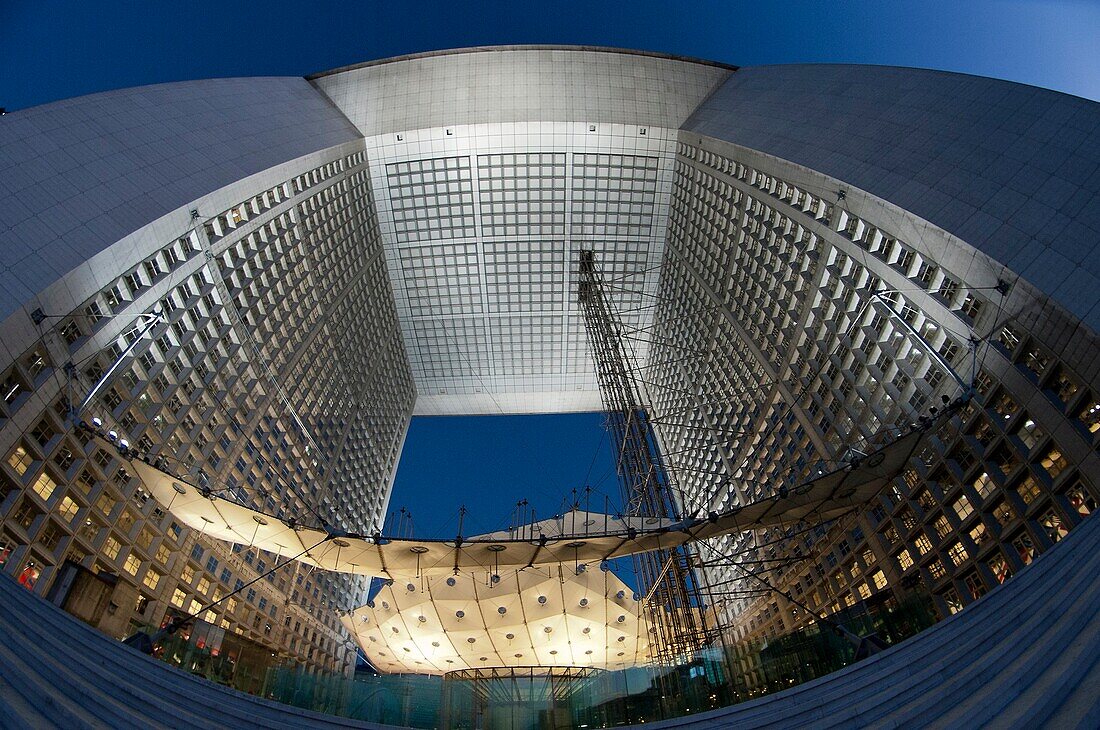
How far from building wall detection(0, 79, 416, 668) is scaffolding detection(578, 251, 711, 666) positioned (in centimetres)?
1829

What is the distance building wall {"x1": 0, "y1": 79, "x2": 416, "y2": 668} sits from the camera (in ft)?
72.3

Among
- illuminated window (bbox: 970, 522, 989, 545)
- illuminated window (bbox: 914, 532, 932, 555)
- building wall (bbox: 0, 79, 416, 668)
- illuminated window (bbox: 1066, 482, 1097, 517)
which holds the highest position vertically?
building wall (bbox: 0, 79, 416, 668)

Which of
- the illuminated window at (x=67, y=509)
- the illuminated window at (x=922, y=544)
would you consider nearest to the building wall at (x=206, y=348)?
the illuminated window at (x=67, y=509)

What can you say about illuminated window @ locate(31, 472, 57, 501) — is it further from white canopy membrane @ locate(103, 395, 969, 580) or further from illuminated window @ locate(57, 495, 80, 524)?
white canopy membrane @ locate(103, 395, 969, 580)

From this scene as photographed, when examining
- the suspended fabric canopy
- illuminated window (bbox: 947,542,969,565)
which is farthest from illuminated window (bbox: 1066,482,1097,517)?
the suspended fabric canopy

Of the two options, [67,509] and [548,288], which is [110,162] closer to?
[67,509]

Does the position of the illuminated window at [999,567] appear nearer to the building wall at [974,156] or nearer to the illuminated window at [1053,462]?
the illuminated window at [1053,462]

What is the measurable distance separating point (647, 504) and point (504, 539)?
17.5m

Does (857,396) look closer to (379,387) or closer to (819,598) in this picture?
(819,598)

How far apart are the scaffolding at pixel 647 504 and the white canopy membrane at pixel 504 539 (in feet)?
15.4

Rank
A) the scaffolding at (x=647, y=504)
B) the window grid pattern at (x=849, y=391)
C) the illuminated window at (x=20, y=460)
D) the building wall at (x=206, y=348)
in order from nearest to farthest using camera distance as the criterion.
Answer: the illuminated window at (x=20, y=460)
the window grid pattern at (x=849, y=391)
the building wall at (x=206, y=348)
the scaffolding at (x=647, y=504)

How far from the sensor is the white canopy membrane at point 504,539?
78.6ft

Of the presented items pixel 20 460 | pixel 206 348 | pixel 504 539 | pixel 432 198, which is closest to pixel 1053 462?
pixel 504 539

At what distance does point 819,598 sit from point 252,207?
34948mm
